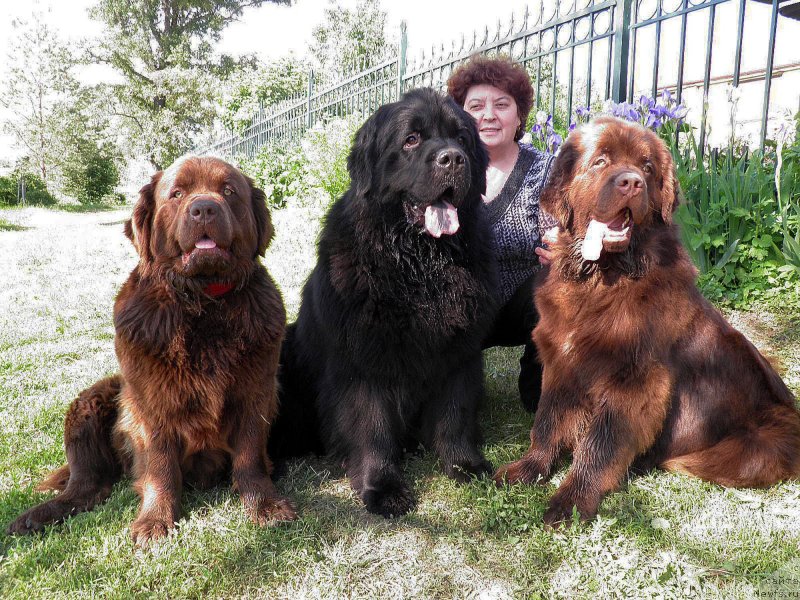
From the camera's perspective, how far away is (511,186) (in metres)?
3.73

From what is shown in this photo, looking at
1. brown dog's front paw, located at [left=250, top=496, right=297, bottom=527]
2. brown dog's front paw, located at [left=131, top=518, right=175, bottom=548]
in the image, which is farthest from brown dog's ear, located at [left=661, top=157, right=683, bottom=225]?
brown dog's front paw, located at [left=131, top=518, right=175, bottom=548]

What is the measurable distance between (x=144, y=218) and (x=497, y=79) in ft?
8.10

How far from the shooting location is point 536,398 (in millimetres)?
3496

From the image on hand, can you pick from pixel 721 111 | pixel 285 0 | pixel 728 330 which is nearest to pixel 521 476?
pixel 728 330

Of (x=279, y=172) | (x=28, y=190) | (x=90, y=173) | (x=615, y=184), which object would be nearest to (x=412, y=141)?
(x=615, y=184)

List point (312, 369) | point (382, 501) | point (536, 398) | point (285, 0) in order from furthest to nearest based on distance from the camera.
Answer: point (285, 0), point (536, 398), point (312, 369), point (382, 501)

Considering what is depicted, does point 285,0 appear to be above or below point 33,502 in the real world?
above

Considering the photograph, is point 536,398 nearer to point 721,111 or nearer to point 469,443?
point 469,443

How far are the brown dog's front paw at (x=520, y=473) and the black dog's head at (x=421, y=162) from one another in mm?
1116

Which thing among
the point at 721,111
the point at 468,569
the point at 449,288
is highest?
the point at 721,111

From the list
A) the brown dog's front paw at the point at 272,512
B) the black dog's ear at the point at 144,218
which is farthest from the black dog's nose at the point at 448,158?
the brown dog's front paw at the point at 272,512

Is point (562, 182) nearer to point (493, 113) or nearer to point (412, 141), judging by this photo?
point (412, 141)

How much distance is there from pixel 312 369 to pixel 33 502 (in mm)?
1354

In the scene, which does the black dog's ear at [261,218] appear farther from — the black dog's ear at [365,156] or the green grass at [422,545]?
the green grass at [422,545]
